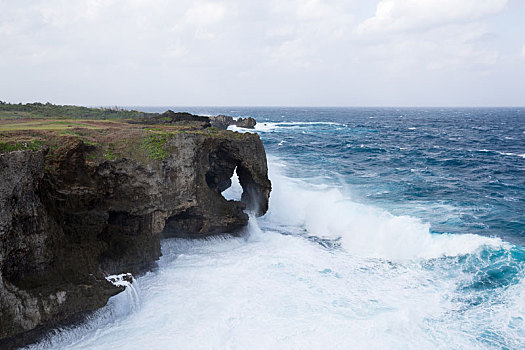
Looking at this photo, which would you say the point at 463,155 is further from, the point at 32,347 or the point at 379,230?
the point at 32,347

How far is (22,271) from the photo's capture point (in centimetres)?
1166

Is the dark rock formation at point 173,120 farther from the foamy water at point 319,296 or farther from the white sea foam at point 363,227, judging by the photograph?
the foamy water at point 319,296

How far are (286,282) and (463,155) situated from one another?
43.0m

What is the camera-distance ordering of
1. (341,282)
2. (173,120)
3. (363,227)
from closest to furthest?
1. (341,282)
2. (363,227)
3. (173,120)

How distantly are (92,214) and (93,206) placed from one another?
59 cm

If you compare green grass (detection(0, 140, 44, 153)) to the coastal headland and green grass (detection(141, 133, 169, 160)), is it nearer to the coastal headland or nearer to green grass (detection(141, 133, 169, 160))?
the coastal headland

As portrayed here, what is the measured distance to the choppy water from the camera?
12.6 meters

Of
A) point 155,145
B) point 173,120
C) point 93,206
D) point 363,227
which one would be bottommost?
point 363,227

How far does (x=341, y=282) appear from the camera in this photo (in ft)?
52.9

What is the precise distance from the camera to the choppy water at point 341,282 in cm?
1260

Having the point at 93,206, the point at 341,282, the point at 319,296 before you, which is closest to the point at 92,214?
the point at 93,206

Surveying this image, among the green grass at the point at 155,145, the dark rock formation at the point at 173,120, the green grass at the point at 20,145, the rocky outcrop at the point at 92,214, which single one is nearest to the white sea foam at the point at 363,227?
the rocky outcrop at the point at 92,214

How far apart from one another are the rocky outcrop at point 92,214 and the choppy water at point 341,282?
1.14 m

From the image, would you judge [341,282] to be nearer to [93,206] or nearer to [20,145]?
[93,206]
